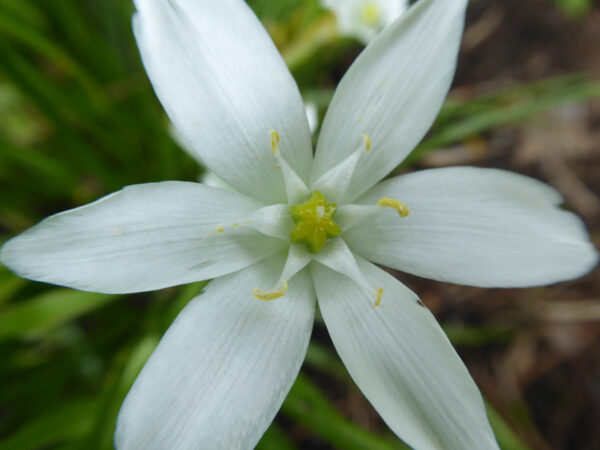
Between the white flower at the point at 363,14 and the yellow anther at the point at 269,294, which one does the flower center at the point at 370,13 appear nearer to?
the white flower at the point at 363,14

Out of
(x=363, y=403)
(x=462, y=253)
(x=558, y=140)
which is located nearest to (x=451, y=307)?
(x=363, y=403)

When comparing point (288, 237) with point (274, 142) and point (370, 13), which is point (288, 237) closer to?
point (274, 142)

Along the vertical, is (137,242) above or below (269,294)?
above

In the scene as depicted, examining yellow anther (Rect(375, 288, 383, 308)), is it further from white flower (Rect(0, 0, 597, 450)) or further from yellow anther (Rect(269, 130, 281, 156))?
yellow anther (Rect(269, 130, 281, 156))

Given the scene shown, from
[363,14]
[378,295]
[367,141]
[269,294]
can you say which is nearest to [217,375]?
[269,294]

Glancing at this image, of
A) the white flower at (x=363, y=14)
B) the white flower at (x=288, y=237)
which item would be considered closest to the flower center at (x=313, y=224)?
the white flower at (x=288, y=237)
